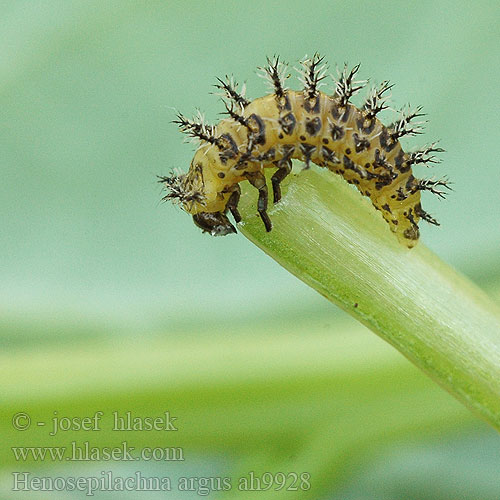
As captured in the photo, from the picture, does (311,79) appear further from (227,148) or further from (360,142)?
(227,148)

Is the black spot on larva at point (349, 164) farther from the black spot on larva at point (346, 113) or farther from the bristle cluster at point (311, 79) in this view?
the bristle cluster at point (311, 79)

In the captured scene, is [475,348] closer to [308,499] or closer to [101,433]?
[308,499]

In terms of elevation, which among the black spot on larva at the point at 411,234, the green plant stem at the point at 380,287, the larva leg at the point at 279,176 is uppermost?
the larva leg at the point at 279,176

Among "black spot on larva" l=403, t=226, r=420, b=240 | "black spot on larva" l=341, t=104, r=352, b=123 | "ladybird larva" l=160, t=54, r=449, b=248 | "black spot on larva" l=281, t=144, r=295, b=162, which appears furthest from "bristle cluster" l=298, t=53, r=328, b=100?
"black spot on larva" l=403, t=226, r=420, b=240

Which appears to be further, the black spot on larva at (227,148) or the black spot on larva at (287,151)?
the black spot on larva at (227,148)

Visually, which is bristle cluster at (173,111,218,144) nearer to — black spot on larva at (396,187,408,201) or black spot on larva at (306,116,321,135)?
black spot on larva at (306,116,321,135)

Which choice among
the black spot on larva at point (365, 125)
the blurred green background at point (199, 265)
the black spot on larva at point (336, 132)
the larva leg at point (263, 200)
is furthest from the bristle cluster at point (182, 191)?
the blurred green background at point (199, 265)
